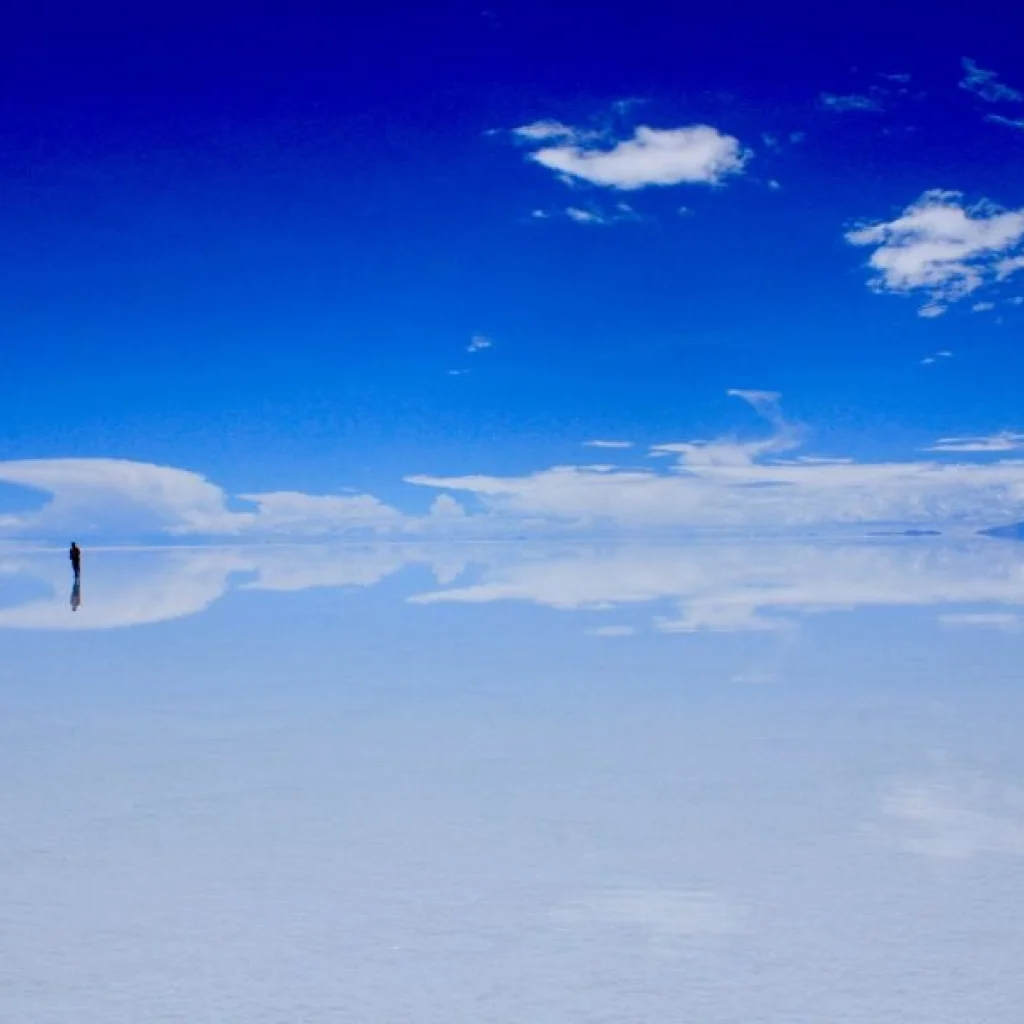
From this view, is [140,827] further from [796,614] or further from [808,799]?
[796,614]

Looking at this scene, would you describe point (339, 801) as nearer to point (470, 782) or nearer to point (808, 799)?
point (470, 782)

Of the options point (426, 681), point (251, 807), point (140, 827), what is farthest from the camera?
point (426, 681)

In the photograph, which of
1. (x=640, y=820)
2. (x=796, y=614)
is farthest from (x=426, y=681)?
(x=796, y=614)

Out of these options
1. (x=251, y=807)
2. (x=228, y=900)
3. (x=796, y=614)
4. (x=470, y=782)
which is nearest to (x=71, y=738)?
(x=251, y=807)

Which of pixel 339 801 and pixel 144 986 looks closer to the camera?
pixel 144 986

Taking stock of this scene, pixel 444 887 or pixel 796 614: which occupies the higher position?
pixel 796 614

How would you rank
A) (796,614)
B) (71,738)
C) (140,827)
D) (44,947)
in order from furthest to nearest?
(796,614) < (71,738) < (140,827) < (44,947)
